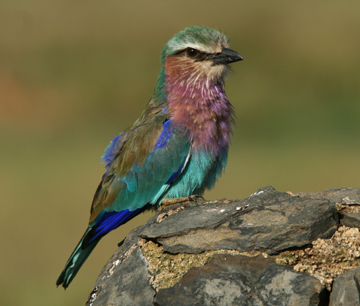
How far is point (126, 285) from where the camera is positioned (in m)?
3.06

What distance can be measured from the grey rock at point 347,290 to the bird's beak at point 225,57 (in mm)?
2696

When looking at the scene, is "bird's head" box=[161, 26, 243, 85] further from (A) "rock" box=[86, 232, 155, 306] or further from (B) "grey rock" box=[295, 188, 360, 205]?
(A) "rock" box=[86, 232, 155, 306]

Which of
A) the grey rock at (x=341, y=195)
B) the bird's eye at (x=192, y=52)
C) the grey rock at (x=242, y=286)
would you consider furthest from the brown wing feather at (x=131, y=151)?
the grey rock at (x=242, y=286)

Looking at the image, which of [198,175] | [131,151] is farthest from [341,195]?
[131,151]

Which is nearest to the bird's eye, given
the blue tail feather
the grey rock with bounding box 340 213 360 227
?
the blue tail feather

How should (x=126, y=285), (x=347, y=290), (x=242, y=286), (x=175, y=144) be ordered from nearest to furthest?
(x=347, y=290) < (x=242, y=286) < (x=126, y=285) < (x=175, y=144)

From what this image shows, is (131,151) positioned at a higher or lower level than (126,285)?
higher

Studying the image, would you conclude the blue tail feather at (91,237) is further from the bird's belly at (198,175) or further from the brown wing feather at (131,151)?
the bird's belly at (198,175)

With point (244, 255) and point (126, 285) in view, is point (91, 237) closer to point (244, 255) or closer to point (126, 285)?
point (126, 285)

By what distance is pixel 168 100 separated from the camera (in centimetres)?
482

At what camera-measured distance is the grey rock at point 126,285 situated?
9.46ft

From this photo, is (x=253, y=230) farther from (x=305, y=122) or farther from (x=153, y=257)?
(x=305, y=122)

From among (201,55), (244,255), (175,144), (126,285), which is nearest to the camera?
(244,255)

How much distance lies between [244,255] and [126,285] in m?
0.76
